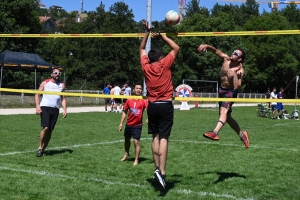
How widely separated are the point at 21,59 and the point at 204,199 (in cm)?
2938

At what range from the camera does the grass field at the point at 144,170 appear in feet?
25.4

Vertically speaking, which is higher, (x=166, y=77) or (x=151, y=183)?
(x=166, y=77)

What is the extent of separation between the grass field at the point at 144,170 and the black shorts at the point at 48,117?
694 mm

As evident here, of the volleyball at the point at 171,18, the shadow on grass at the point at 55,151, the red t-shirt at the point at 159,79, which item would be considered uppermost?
the volleyball at the point at 171,18

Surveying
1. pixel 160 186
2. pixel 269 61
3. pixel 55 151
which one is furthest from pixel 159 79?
pixel 269 61

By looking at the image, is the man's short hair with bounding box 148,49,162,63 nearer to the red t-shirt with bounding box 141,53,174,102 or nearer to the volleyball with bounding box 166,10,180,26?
the red t-shirt with bounding box 141,53,174,102

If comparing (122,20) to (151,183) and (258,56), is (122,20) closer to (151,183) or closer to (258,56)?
(258,56)

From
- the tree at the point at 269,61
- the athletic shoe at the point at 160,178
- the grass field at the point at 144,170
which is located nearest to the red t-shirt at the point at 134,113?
the grass field at the point at 144,170

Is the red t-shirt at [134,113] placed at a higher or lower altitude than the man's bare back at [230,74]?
lower

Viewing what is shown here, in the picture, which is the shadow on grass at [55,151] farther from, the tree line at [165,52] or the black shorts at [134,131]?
the tree line at [165,52]

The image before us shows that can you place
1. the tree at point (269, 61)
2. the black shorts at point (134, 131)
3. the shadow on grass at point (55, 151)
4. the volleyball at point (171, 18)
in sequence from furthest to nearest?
the tree at point (269, 61) → the shadow on grass at point (55, 151) → the black shorts at point (134, 131) → the volleyball at point (171, 18)

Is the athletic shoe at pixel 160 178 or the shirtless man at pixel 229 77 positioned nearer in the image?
the athletic shoe at pixel 160 178

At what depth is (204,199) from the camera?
7340mm

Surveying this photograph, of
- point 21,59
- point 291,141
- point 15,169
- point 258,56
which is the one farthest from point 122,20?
point 15,169
